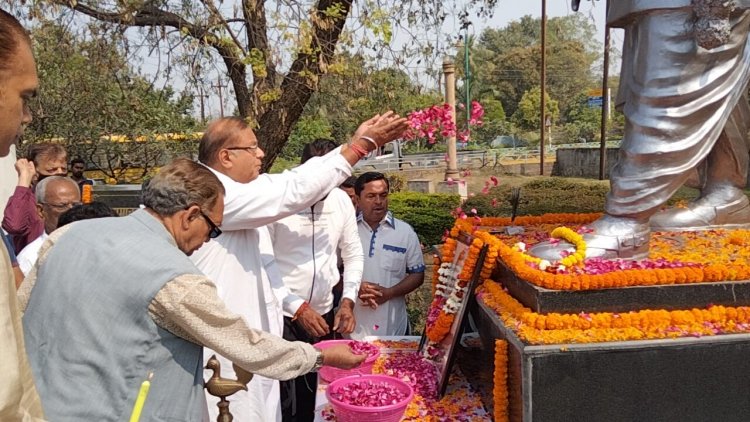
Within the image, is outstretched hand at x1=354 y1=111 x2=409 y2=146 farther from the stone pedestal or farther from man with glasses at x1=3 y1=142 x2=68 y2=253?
the stone pedestal

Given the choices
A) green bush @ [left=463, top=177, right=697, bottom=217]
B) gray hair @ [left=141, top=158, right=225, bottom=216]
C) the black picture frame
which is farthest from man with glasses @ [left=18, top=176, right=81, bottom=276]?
green bush @ [left=463, top=177, right=697, bottom=217]

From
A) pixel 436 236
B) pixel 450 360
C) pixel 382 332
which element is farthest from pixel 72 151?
pixel 450 360

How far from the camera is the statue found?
8.46ft

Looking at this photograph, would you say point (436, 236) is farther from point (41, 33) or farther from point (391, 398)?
point (391, 398)

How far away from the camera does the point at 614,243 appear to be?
2.60 m

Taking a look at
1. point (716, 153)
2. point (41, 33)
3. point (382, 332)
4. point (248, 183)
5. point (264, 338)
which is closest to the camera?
point (264, 338)

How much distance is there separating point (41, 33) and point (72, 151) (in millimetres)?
7439

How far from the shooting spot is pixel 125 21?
5770mm

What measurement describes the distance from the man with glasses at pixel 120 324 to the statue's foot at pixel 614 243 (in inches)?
54.7

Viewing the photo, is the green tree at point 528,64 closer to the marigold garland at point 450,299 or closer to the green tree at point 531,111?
the green tree at point 531,111

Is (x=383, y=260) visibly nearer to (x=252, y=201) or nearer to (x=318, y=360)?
(x=252, y=201)

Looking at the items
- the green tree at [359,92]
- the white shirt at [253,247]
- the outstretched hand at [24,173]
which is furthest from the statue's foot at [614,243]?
the green tree at [359,92]

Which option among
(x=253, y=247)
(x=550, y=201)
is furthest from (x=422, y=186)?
(x=253, y=247)

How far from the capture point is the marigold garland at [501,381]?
2.31 meters
